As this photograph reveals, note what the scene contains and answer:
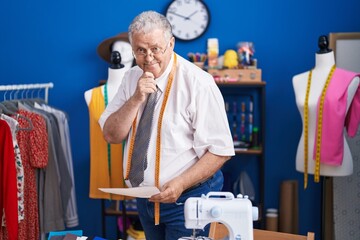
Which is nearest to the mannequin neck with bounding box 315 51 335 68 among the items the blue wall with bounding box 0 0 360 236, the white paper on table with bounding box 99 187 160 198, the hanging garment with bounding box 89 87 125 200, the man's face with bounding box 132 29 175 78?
the blue wall with bounding box 0 0 360 236

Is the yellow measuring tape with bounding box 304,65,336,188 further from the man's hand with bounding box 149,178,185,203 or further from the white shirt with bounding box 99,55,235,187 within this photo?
the man's hand with bounding box 149,178,185,203

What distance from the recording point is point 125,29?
13.5 feet

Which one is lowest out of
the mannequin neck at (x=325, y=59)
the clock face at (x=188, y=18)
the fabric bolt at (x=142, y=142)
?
the fabric bolt at (x=142, y=142)

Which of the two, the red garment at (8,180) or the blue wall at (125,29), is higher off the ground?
the blue wall at (125,29)

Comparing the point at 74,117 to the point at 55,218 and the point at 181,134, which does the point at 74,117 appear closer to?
the point at 55,218

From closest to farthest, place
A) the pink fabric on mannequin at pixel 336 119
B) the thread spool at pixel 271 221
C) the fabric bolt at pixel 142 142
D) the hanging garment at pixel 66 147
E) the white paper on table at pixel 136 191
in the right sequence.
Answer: the white paper on table at pixel 136 191 → the fabric bolt at pixel 142 142 → the pink fabric on mannequin at pixel 336 119 → the hanging garment at pixel 66 147 → the thread spool at pixel 271 221

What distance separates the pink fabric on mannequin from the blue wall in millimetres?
697

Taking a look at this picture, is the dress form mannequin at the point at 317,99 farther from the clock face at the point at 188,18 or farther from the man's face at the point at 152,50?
the man's face at the point at 152,50

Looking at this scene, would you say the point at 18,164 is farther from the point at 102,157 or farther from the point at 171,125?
the point at 171,125

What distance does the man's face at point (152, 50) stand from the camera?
2.04m

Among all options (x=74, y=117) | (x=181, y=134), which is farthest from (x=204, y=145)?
(x=74, y=117)

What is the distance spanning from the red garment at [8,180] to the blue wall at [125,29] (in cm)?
116

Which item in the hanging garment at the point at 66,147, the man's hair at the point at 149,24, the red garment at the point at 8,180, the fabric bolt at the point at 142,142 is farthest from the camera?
the hanging garment at the point at 66,147

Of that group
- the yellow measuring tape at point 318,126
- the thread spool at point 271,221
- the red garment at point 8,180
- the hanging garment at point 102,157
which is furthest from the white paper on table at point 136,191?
the thread spool at point 271,221
